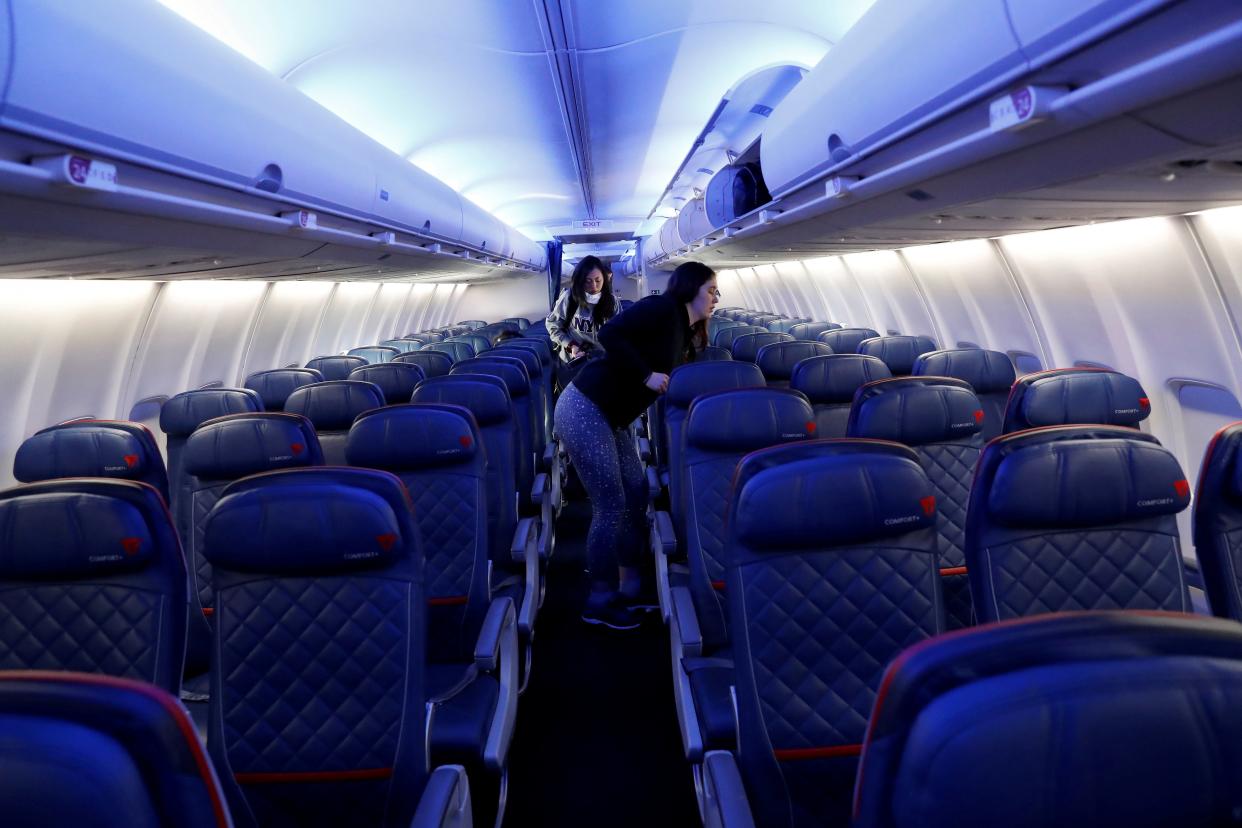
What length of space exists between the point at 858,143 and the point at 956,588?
85.0 inches

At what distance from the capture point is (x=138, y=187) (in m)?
2.80

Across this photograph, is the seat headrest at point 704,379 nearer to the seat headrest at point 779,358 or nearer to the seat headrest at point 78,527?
the seat headrest at point 779,358

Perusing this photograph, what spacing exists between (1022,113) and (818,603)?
155cm

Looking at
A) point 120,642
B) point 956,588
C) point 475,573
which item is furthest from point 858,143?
point 120,642

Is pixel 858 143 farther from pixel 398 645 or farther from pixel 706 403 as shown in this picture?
pixel 398 645

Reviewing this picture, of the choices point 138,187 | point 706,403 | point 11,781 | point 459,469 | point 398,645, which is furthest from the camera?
point 459,469

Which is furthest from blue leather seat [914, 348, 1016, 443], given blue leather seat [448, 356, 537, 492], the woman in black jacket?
blue leather seat [448, 356, 537, 492]

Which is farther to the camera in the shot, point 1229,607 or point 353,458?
point 353,458

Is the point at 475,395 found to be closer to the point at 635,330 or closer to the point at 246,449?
the point at 635,330

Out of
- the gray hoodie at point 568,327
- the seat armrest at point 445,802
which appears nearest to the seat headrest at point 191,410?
the gray hoodie at point 568,327

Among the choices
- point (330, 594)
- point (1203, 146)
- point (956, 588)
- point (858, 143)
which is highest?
point (858, 143)

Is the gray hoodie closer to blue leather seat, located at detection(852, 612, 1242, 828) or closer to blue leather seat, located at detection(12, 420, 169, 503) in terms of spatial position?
blue leather seat, located at detection(12, 420, 169, 503)

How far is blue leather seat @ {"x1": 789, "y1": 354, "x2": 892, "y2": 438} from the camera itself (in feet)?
16.4

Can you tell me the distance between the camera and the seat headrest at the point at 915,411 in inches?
136
